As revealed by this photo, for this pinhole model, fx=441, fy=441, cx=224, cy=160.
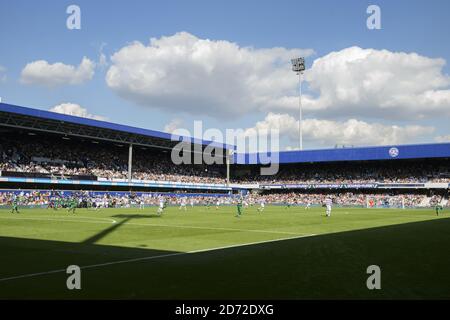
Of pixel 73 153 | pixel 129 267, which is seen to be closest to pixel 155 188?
pixel 73 153

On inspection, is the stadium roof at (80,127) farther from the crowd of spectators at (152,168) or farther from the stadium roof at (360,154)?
the stadium roof at (360,154)

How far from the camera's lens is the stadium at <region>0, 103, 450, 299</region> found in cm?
998

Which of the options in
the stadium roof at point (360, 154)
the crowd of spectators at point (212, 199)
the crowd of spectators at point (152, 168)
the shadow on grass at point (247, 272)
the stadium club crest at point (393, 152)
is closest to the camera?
the shadow on grass at point (247, 272)

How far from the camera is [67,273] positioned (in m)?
10.9

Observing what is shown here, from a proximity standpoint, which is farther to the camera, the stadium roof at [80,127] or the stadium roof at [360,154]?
the stadium roof at [360,154]

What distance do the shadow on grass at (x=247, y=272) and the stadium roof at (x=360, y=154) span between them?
70836 millimetres

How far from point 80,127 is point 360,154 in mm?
54942

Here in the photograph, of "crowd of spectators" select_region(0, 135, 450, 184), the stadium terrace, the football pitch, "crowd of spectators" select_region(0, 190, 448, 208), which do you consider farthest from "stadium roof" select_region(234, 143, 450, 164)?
the football pitch

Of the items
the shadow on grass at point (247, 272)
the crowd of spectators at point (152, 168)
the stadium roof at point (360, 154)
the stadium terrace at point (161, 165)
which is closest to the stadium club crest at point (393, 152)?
the stadium roof at point (360, 154)

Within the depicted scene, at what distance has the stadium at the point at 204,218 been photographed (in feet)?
32.7

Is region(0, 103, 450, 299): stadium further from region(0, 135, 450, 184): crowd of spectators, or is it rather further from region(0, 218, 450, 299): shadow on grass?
region(0, 135, 450, 184): crowd of spectators

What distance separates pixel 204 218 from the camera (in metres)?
36.1

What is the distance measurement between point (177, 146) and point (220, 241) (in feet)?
225
